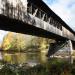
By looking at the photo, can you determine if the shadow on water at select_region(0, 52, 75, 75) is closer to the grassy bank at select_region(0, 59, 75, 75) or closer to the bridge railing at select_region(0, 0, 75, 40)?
the grassy bank at select_region(0, 59, 75, 75)

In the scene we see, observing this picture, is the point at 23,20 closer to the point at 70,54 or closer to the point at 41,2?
the point at 41,2

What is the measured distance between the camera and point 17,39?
306 feet

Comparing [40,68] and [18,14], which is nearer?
[18,14]

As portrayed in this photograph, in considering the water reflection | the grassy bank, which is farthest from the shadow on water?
the water reflection

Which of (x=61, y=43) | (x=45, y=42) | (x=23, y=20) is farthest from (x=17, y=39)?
(x=23, y=20)

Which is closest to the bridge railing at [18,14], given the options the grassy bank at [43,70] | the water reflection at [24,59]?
the grassy bank at [43,70]

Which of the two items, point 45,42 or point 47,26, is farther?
point 45,42

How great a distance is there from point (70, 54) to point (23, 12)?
28642mm

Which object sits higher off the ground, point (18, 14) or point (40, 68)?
point (18, 14)

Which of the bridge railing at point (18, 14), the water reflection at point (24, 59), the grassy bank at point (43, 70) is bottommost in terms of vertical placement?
the grassy bank at point (43, 70)

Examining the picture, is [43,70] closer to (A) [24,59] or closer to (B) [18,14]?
(B) [18,14]

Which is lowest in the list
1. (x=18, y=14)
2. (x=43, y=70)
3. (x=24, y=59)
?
(x=43, y=70)

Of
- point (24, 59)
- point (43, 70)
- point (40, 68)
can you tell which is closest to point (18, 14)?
point (43, 70)

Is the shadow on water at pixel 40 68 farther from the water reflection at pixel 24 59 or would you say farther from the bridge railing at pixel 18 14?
the water reflection at pixel 24 59
